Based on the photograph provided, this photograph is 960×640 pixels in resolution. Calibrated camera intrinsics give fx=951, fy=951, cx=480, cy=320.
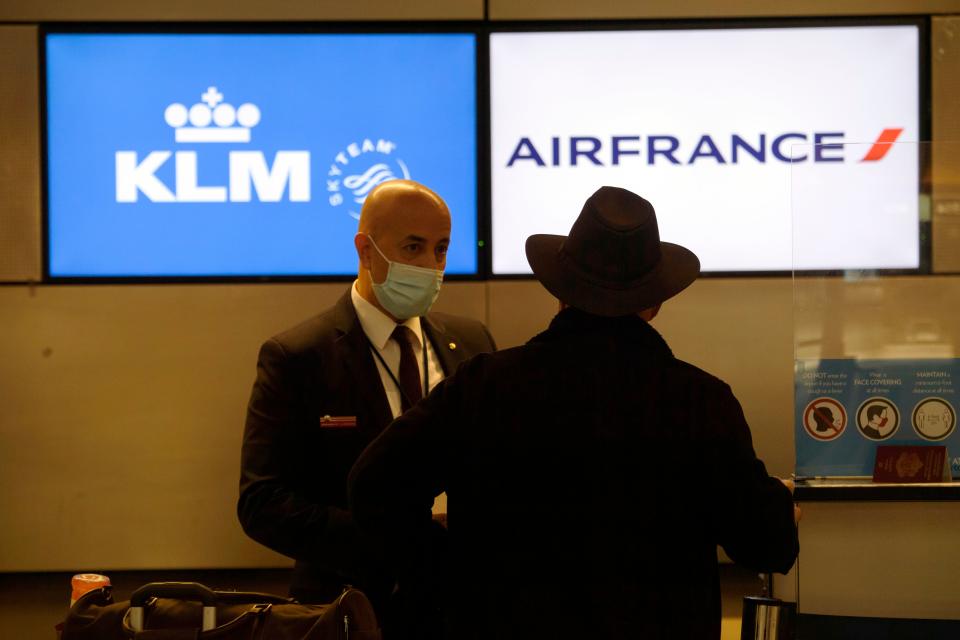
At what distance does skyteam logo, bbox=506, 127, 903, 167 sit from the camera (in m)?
Answer: 3.63

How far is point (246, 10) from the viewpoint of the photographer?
3625 millimetres

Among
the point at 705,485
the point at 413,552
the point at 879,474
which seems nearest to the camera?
the point at 705,485

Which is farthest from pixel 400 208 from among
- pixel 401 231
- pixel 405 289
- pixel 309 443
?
pixel 309 443

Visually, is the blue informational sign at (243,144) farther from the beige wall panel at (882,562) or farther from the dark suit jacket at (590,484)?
the dark suit jacket at (590,484)

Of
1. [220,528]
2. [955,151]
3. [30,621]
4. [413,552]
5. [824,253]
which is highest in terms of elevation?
[955,151]

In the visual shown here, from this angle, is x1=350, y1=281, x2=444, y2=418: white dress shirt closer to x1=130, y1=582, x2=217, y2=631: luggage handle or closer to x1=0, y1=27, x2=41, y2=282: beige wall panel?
x1=130, y1=582, x2=217, y2=631: luggage handle

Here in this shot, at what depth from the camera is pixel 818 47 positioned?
3.64 meters

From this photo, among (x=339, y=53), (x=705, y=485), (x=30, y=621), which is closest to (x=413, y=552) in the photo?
(x=705, y=485)

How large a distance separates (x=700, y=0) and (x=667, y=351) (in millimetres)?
2296

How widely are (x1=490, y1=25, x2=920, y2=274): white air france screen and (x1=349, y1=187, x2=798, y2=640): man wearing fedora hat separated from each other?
188cm

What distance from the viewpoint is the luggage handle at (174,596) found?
2.06 meters

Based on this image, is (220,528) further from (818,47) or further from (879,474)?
(818,47)

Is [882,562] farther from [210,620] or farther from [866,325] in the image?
[210,620]

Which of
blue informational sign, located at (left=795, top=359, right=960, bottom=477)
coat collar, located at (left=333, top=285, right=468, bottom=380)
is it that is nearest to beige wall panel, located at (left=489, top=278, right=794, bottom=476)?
coat collar, located at (left=333, top=285, right=468, bottom=380)
